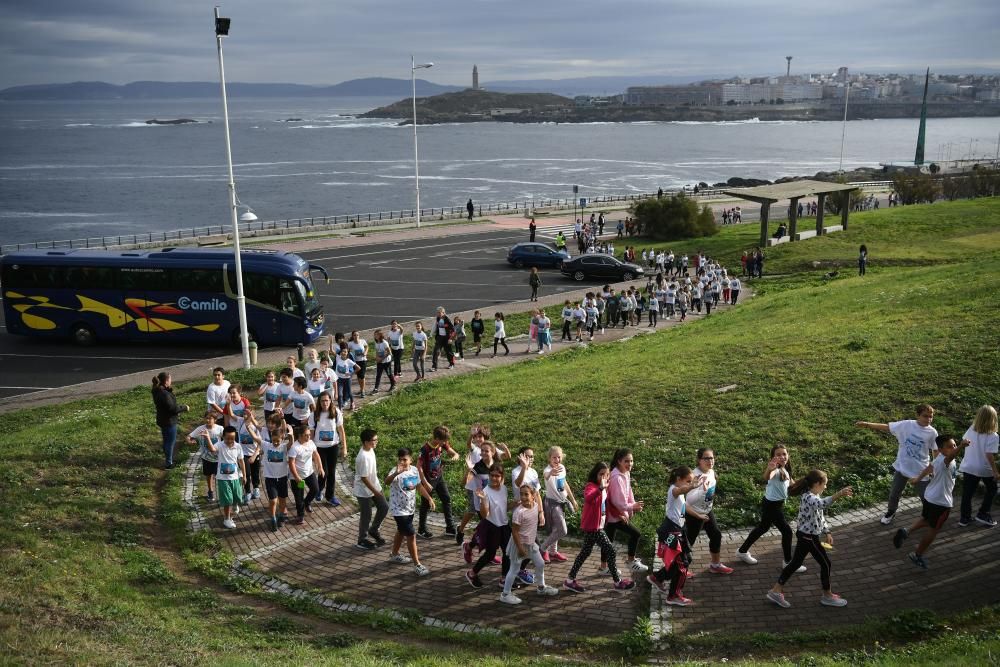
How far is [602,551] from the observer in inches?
390

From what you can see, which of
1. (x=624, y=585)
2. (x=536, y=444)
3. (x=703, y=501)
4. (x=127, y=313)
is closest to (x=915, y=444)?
(x=703, y=501)

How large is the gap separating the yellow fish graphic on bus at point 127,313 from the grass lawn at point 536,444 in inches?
232

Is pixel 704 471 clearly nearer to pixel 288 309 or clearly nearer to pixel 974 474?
pixel 974 474

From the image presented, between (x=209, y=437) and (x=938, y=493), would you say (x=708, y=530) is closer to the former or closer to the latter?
(x=938, y=493)

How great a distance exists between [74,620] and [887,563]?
30.6 feet

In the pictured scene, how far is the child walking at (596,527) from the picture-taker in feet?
31.7

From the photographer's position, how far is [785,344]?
58.9 ft

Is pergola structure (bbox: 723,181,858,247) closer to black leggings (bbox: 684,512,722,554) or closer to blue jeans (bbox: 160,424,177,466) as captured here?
blue jeans (bbox: 160,424,177,466)

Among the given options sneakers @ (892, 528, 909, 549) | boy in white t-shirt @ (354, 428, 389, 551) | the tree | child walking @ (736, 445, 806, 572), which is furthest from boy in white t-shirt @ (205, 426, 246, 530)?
the tree

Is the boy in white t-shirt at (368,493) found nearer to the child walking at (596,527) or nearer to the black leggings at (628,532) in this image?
the child walking at (596,527)

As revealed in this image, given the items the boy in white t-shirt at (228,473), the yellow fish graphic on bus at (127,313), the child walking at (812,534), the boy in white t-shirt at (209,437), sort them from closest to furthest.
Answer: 1. the child walking at (812,534)
2. the boy in white t-shirt at (228,473)
3. the boy in white t-shirt at (209,437)
4. the yellow fish graphic on bus at (127,313)

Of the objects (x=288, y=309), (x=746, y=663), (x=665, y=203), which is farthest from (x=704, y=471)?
(x=665, y=203)

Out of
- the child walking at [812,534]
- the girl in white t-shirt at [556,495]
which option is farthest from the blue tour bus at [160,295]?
the child walking at [812,534]

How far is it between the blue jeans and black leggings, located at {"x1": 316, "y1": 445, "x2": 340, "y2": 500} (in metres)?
3.49
